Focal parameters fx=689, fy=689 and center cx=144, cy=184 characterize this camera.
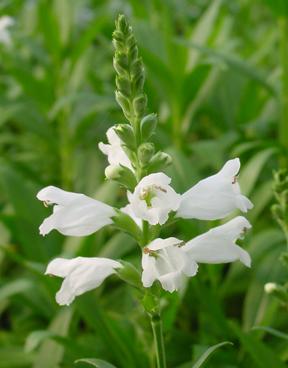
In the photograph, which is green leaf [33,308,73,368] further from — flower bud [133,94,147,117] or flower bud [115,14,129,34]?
flower bud [115,14,129,34]

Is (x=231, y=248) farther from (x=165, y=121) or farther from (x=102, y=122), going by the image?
(x=102, y=122)

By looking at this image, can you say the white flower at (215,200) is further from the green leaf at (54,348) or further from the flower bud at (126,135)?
the green leaf at (54,348)

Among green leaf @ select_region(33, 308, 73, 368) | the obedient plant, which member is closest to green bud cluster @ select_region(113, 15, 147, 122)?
the obedient plant

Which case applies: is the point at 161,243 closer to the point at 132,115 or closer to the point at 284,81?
the point at 132,115

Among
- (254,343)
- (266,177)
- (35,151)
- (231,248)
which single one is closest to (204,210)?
(231,248)

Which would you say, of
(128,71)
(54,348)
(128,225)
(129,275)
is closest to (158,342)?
(129,275)

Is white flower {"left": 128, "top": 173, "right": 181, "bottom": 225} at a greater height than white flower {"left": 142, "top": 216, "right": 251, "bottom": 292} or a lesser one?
greater
